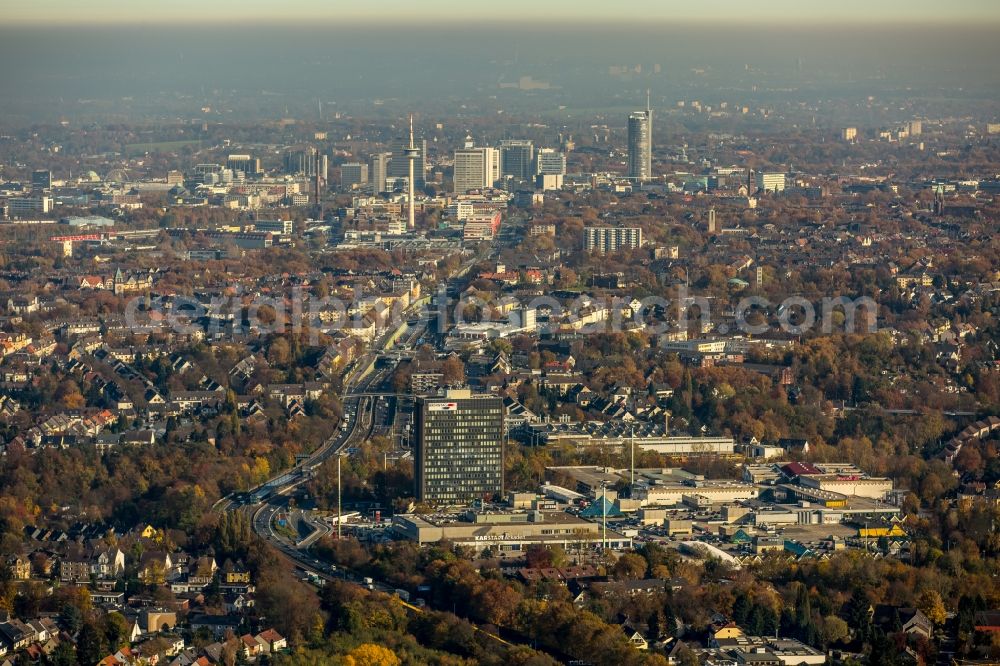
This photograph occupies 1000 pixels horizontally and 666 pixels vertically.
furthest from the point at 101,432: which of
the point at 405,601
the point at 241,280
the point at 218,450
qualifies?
the point at 241,280

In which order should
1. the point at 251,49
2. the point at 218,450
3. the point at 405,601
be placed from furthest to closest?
the point at 251,49
the point at 218,450
the point at 405,601

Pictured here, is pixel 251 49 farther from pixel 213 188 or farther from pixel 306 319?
pixel 306 319

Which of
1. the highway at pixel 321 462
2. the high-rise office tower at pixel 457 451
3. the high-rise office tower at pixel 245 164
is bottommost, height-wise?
the high-rise office tower at pixel 245 164

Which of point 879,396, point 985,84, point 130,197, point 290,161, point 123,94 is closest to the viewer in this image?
point 879,396

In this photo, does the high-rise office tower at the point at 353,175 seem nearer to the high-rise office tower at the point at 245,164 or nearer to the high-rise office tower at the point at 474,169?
the high-rise office tower at the point at 474,169

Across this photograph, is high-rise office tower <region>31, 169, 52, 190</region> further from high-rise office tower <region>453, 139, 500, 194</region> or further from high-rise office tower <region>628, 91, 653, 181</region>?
high-rise office tower <region>628, 91, 653, 181</region>

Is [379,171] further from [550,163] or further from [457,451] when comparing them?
[457,451]

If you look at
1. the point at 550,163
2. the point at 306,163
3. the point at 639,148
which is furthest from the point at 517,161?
the point at 306,163

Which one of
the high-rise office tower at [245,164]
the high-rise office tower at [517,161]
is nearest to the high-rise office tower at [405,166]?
the high-rise office tower at [517,161]
